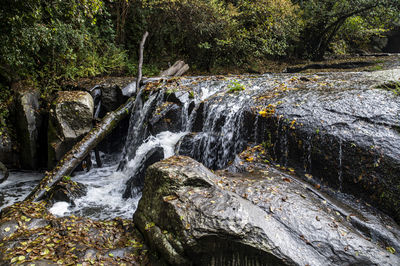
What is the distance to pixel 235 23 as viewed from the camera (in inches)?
409

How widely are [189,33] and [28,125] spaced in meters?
8.00

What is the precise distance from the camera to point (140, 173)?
216 inches

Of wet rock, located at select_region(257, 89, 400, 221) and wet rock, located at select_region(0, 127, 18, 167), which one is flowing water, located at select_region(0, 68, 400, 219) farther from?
wet rock, located at select_region(0, 127, 18, 167)

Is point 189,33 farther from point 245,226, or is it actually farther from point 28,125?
point 245,226

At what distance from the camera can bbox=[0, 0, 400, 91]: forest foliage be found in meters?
7.52

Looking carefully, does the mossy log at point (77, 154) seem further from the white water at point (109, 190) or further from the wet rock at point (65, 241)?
the wet rock at point (65, 241)

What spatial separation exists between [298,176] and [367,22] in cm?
1163

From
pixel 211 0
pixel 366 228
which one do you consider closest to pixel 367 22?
pixel 211 0

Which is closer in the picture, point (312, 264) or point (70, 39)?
point (312, 264)

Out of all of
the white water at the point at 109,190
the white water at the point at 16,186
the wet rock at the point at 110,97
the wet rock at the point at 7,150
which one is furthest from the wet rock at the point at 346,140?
the wet rock at the point at 7,150

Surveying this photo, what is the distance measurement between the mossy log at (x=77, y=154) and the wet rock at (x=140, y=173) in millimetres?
1453

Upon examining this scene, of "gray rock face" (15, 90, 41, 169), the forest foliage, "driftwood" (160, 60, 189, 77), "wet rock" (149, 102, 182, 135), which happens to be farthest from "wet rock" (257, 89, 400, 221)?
"gray rock face" (15, 90, 41, 169)

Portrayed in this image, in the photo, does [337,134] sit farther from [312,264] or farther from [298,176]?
[312,264]

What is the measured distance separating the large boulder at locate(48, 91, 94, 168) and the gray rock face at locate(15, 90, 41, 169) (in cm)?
66
